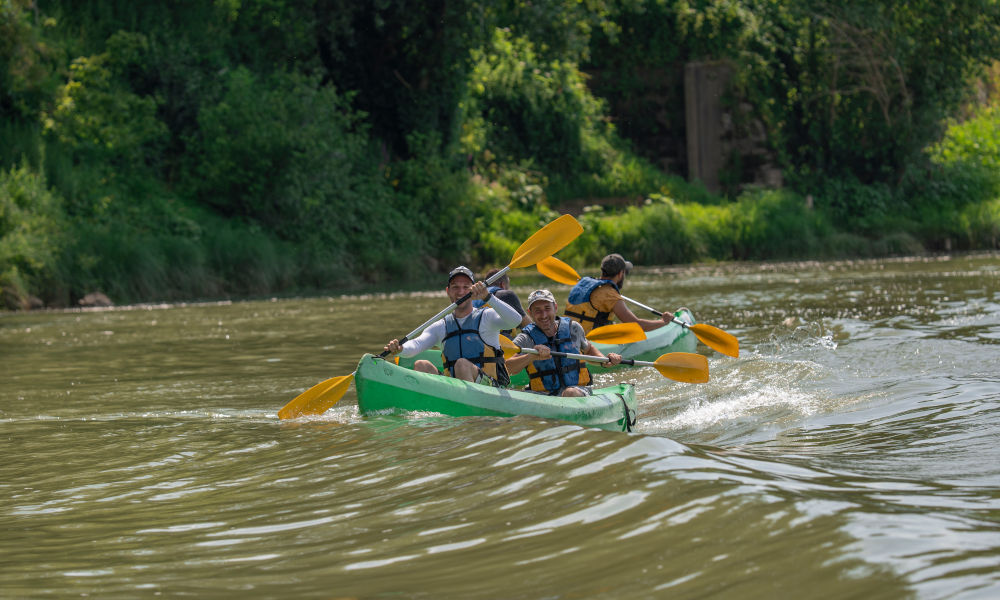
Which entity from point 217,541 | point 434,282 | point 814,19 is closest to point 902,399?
point 217,541

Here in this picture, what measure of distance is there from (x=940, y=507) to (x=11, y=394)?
6.92 m

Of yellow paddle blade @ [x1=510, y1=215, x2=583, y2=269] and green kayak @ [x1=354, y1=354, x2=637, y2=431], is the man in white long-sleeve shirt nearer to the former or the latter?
green kayak @ [x1=354, y1=354, x2=637, y2=431]

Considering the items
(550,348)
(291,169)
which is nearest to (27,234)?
(291,169)

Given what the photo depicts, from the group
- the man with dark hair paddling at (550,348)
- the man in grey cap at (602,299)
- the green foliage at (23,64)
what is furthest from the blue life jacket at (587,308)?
the green foliage at (23,64)

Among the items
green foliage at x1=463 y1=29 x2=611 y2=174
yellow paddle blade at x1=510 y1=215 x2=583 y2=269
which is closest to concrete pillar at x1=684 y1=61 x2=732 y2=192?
green foliage at x1=463 y1=29 x2=611 y2=174

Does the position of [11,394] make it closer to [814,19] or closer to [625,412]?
[625,412]

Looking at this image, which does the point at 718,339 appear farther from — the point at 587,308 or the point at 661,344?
the point at 661,344

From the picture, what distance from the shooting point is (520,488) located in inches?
185

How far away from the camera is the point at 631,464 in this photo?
190 inches

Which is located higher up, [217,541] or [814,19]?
[814,19]

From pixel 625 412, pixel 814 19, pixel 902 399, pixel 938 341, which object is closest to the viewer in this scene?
pixel 625 412

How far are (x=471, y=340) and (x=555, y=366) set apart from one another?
536 millimetres

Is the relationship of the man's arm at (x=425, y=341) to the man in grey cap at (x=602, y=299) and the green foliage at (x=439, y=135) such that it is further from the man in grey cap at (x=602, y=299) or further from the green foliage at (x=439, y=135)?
the green foliage at (x=439, y=135)

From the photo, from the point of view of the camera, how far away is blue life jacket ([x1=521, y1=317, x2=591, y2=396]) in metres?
7.33
